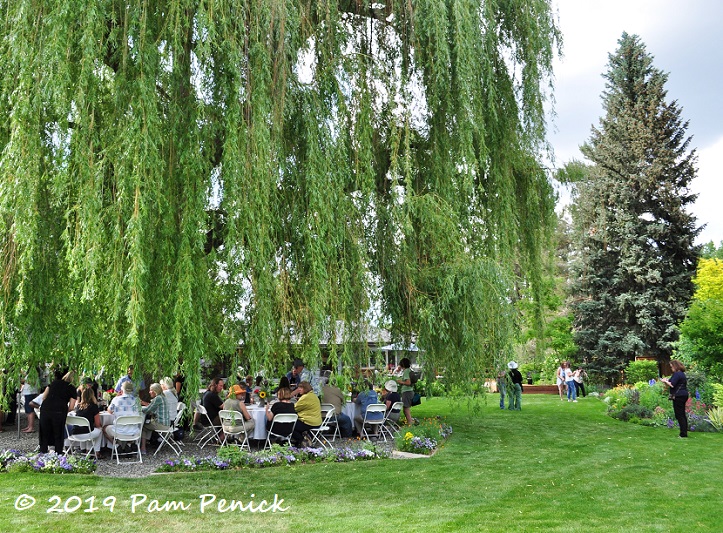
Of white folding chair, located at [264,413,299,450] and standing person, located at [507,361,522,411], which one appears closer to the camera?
white folding chair, located at [264,413,299,450]

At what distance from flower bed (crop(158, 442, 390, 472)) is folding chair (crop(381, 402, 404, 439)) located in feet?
6.27

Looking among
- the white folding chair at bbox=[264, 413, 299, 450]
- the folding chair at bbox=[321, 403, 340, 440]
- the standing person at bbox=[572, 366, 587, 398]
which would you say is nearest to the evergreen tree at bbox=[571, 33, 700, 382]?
the standing person at bbox=[572, 366, 587, 398]

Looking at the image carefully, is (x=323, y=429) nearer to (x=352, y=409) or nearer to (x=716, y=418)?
(x=352, y=409)

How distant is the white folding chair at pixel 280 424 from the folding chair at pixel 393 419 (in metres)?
2.31

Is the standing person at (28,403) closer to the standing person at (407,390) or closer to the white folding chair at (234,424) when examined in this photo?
the white folding chair at (234,424)

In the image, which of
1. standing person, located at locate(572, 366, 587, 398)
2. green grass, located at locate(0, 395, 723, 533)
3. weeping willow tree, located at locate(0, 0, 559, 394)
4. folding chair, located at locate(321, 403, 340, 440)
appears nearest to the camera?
weeping willow tree, located at locate(0, 0, 559, 394)

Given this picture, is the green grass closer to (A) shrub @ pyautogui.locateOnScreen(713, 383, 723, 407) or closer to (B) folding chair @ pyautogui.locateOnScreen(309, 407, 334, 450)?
(B) folding chair @ pyautogui.locateOnScreen(309, 407, 334, 450)

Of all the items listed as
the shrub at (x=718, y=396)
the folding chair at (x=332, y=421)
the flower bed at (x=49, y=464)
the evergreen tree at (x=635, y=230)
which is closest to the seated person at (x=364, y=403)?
the folding chair at (x=332, y=421)

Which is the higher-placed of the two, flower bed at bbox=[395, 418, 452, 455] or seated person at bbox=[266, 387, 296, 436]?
seated person at bbox=[266, 387, 296, 436]

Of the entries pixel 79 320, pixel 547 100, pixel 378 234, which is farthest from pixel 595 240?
pixel 79 320

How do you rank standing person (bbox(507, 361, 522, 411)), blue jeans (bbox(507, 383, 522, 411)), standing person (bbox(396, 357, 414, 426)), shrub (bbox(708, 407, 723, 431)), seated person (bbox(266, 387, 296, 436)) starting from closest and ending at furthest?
1. seated person (bbox(266, 387, 296, 436))
2. standing person (bbox(396, 357, 414, 426))
3. shrub (bbox(708, 407, 723, 431))
4. standing person (bbox(507, 361, 522, 411))
5. blue jeans (bbox(507, 383, 522, 411))

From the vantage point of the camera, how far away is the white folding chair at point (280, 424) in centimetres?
1014

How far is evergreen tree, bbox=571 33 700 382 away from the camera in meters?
26.7

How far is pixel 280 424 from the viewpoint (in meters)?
10.4
